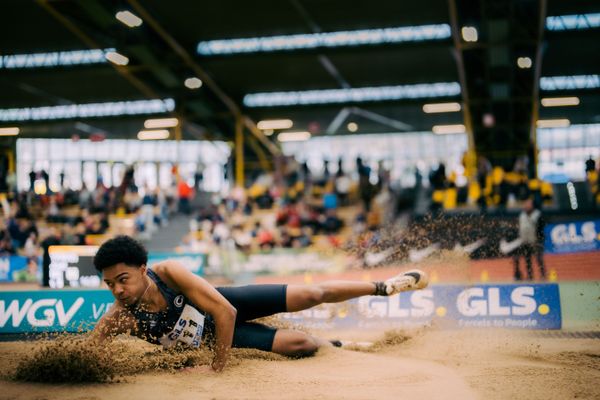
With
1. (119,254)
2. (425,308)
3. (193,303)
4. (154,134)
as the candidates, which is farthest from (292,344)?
(154,134)

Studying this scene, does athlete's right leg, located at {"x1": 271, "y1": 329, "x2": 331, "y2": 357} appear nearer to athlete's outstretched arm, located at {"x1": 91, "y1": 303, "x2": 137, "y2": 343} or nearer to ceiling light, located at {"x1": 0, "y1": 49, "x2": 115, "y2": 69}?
athlete's outstretched arm, located at {"x1": 91, "y1": 303, "x2": 137, "y2": 343}

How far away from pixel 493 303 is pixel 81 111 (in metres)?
24.6

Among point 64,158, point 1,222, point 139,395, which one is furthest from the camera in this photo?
point 64,158

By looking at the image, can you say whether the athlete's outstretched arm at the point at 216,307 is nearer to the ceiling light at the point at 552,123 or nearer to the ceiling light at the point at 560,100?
the ceiling light at the point at 560,100

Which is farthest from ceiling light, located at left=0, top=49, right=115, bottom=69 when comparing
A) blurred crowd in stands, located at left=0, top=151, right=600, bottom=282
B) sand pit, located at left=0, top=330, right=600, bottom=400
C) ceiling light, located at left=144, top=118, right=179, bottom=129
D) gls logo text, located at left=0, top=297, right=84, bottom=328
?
sand pit, located at left=0, top=330, right=600, bottom=400

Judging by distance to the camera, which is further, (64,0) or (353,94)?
(353,94)

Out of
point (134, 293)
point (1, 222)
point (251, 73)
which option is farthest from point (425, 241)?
point (251, 73)

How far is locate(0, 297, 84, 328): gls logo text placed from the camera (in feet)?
23.7

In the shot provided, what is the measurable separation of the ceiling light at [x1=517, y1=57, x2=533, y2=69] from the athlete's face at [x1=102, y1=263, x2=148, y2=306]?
59.5ft

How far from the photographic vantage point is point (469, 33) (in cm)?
1808

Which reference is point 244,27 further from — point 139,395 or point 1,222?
point 139,395

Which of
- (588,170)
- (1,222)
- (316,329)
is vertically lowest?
(316,329)

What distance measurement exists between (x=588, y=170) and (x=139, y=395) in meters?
18.3

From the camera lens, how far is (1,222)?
18.8 m
